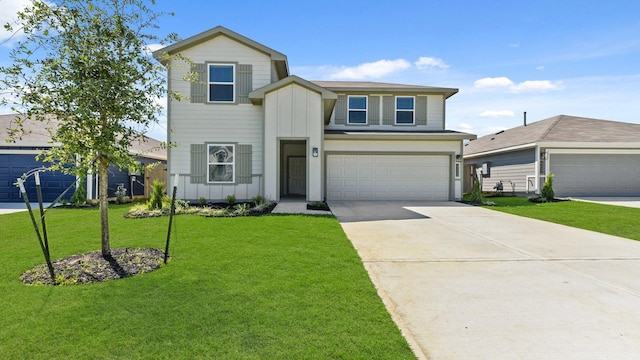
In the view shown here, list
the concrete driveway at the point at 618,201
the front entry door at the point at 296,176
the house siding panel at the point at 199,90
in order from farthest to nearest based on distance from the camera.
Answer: the front entry door at the point at 296,176, the concrete driveway at the point at 618,201, the house siding panel at the point at 199,90

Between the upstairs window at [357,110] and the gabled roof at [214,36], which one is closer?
the gabled roof at [214,36]

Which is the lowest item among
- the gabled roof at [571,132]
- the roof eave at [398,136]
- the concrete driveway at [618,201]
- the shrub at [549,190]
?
the concrete driveway at [618,201]

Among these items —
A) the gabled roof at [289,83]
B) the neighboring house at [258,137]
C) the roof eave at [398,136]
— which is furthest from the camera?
the roof eave at [398,136]

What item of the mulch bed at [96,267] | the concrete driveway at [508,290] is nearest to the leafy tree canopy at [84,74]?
the mulch bed at [96,267]

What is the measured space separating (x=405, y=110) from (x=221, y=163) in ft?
29.3

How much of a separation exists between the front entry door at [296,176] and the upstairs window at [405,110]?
5.12 meters

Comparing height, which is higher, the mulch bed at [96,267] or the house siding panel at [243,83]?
the house siding panel at [243,83]

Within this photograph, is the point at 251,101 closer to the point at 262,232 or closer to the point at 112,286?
Result: the point at 262,232

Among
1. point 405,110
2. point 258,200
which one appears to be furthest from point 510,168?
point 258,200

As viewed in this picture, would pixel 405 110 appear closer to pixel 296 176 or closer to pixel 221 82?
pixel 296 176

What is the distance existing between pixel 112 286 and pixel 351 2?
1138cm

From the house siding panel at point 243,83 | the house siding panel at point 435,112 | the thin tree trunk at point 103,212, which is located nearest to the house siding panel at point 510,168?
the house siding panel at point 435,112

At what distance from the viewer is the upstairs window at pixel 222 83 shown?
12.8m

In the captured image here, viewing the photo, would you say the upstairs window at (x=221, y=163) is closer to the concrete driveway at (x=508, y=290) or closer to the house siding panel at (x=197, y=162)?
the house siding panel at (x=197, y=162)
